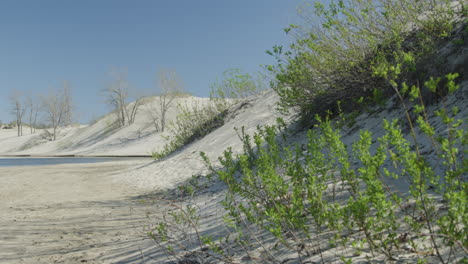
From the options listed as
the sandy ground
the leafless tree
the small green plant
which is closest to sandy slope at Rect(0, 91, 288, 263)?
the sandy ground

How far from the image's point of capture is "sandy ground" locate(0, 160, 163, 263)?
3887 mm

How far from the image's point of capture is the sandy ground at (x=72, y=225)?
3.89m

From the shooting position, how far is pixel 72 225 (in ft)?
17.3

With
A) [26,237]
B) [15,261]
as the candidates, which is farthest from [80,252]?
[26,237]

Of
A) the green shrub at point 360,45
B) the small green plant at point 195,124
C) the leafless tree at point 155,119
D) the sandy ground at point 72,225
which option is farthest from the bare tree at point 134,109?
the green shrub at point 360,45

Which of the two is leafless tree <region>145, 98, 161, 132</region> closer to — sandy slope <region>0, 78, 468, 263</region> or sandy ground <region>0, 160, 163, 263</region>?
sandy slope <region>0, 78, 468, 263</region>

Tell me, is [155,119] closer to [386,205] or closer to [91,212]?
[91,212]

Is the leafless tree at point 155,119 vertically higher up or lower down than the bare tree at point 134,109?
lower down

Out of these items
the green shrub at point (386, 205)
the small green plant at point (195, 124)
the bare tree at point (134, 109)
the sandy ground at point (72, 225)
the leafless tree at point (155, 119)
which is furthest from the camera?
the bare tree at point (134, 109)

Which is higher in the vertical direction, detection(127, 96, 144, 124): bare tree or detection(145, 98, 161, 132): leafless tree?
detection(127, 96, 144, 124): bare tree

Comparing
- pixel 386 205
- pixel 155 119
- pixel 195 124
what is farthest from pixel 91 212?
pixel 155 119

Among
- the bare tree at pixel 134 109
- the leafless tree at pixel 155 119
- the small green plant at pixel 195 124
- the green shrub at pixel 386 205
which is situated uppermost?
the bare tree at pixel 134 109

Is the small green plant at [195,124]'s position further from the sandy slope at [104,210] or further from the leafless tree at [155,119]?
the leafless tree at [155,119]

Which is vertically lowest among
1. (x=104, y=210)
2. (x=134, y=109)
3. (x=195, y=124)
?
(x=104, y=210)
